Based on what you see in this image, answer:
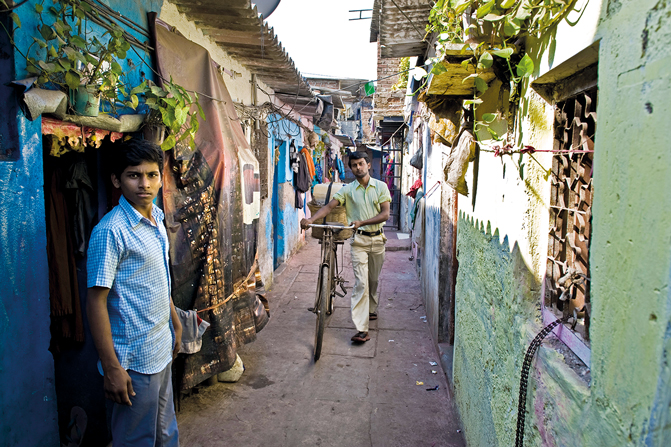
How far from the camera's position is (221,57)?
5477 millimetres

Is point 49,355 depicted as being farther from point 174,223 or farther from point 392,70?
point 392,70

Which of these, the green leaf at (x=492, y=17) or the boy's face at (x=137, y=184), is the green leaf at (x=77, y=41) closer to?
the boy's face at (x=137, y=184)

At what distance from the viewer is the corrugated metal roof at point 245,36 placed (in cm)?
409

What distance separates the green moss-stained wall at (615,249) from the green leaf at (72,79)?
2.24m

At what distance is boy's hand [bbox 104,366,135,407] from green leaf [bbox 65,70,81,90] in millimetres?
1450

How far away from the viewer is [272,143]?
324 inches

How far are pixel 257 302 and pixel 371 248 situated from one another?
5.39 ft

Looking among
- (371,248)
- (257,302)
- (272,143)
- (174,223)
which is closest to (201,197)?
(174,223)

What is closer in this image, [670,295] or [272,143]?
[670,295]

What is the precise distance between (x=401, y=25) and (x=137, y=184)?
177 inches

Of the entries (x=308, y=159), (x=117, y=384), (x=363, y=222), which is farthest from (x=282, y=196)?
(x=117, y=384)

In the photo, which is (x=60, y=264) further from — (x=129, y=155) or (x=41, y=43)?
(x=41, y=43)

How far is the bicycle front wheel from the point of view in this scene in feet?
15.6

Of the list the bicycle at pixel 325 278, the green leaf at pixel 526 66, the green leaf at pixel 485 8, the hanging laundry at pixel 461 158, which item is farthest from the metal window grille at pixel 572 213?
the bicycle at pixel 325 278
